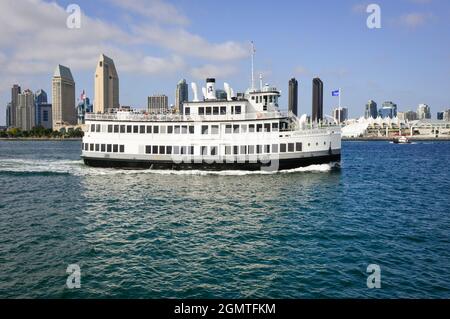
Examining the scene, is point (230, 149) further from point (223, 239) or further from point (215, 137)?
point (223, 239)

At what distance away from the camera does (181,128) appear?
142 feet

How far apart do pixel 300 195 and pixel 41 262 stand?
19.8 m

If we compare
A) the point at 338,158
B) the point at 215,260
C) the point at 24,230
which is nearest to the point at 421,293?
the point at 215,260

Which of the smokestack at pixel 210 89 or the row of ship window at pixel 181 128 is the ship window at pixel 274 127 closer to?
the row of ship window at pixel 181 128

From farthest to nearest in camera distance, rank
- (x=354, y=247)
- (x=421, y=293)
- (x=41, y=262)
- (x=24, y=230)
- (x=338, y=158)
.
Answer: (x=338, y=158) < (x=24, y=230) < (x=354, y=247) < (x=41, y=262) < (x=421, y=293)

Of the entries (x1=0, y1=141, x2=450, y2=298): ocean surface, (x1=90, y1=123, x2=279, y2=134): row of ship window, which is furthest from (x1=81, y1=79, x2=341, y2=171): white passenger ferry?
(x1=0, y1=141, x2=450, y2=298): ocean surface

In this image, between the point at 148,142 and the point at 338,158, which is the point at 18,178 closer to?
the point at 148,142

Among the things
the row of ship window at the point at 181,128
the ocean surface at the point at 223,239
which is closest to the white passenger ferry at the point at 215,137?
the row of ship window at the point at 181,128

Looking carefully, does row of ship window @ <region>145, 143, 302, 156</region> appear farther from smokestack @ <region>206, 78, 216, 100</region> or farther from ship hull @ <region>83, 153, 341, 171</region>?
smokestack @ <region>206, 78, 216, 100</region>

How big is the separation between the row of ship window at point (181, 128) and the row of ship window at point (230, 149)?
5.96 feet

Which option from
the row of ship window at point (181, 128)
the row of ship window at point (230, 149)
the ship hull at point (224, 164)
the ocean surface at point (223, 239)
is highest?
the row of ship window at point (181, 128)

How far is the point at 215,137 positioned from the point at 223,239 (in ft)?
79.8

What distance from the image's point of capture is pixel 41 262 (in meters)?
15.7

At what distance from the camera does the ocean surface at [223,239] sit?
1357 cm
